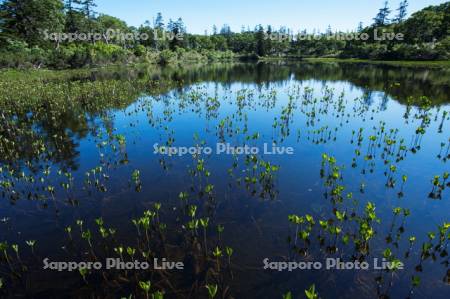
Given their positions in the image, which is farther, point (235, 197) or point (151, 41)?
point (151, 41)

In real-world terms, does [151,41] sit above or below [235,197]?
above

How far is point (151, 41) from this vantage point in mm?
115938

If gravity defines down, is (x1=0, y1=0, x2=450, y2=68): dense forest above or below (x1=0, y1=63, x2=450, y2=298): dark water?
above

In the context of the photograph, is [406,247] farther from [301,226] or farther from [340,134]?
[340,134]

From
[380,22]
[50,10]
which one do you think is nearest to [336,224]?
[50,10]

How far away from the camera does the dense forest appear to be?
5956 cm

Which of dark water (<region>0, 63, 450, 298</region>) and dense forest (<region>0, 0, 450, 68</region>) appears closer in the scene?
dark water (<region>0, 63, 450, 298</region>)

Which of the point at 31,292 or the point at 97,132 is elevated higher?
the point at 97,132

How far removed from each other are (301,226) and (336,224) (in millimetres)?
1107

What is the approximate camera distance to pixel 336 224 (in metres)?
8.49

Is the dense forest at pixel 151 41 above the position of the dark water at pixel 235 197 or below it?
above

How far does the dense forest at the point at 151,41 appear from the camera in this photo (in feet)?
195

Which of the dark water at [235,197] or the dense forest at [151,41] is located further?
the dense forest at [151,41]

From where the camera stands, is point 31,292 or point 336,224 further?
point 336,224
